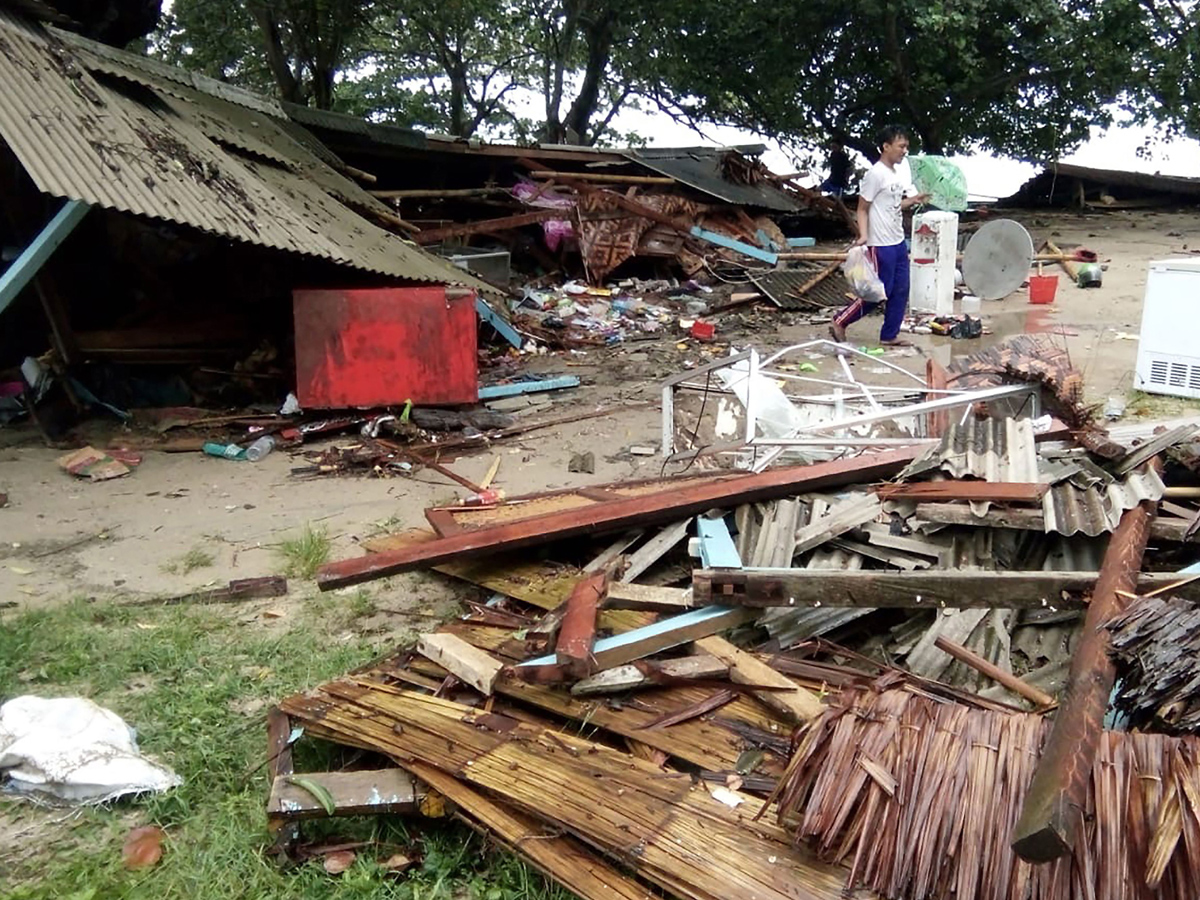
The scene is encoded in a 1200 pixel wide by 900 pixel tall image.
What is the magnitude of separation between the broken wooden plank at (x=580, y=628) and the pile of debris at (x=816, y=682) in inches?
0.5

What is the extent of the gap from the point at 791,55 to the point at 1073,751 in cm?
1747

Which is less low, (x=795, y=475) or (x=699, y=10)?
(x=699, y=10)

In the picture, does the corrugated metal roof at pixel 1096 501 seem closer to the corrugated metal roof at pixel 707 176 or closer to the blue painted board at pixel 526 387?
the blue painted board at pixel 526 387

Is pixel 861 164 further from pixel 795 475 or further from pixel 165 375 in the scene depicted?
pixel 795 475

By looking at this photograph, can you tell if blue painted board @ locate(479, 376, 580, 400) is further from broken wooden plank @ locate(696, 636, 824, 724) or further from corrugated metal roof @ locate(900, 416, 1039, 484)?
broken wooden plank @ locate(696, 636, 824, 724)

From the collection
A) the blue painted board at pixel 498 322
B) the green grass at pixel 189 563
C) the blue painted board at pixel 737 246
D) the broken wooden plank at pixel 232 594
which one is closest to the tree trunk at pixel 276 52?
the blue painted board at pixel 737 246

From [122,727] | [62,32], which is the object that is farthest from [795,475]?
[62,32]

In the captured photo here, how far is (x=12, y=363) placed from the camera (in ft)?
26.2

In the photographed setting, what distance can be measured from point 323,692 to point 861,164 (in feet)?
63.7

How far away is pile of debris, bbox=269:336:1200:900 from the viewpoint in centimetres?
218

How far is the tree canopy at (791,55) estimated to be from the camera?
51.8 feet

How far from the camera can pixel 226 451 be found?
6.58 metres

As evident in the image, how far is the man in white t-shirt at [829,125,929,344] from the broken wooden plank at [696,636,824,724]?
5.41m

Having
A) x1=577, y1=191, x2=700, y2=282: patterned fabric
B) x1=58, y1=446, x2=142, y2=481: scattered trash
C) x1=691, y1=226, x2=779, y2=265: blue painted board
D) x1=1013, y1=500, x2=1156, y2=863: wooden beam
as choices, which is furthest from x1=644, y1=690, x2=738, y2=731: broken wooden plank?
x1=691, y1=226, x2=779, y2=265: blue painted board
